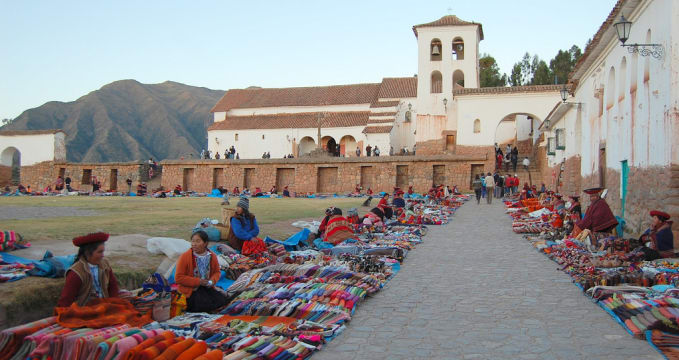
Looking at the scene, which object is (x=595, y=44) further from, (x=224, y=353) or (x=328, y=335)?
(x=224, y=353)

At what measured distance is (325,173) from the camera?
33219 millimetres

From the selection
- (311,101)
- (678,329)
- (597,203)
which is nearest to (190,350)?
(678,329)

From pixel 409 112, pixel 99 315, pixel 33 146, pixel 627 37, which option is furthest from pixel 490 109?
pixel 33 146

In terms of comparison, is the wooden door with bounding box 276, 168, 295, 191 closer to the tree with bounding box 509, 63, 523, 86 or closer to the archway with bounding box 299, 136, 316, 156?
the archway with bounding box 299, 136, 316, 156

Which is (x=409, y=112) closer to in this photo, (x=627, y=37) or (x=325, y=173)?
(x=325, y=173)

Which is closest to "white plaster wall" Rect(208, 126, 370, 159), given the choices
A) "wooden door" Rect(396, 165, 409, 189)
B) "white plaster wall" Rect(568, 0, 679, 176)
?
"wooden door" Rect(396, 165, 409, 189)

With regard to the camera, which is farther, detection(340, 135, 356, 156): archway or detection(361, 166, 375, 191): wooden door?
detection(340, 135, 356, 156): archway

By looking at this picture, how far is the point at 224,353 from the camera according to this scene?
469 centimetres

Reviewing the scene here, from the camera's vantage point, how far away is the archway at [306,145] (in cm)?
4481

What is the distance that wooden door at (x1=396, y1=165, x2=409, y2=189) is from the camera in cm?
3119

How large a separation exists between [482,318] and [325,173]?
2740 cm

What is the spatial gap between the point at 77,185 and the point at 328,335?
121 feet

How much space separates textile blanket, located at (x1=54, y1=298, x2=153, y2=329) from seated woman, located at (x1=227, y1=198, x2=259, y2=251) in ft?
13.2

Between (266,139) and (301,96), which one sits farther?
(301,96)
